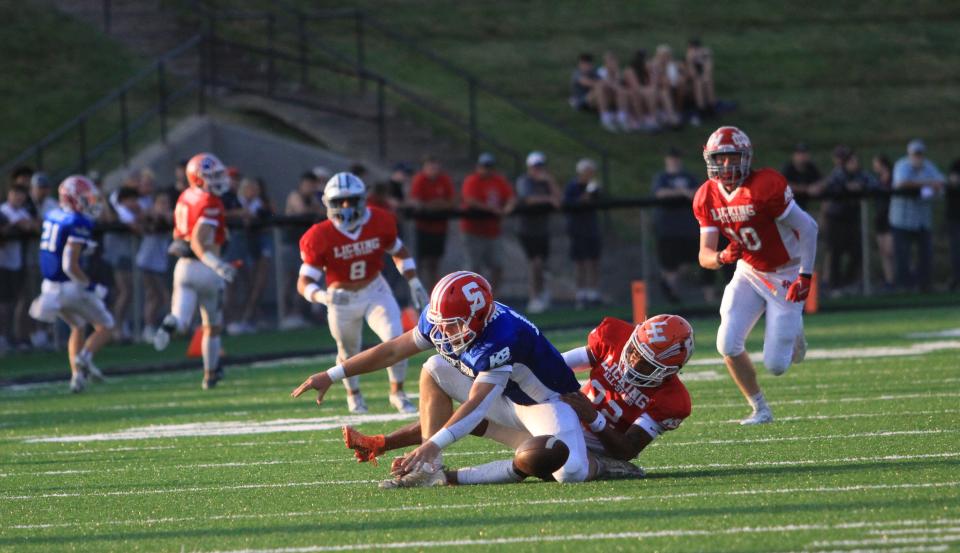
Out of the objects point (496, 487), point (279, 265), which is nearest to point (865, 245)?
point (279, 265)

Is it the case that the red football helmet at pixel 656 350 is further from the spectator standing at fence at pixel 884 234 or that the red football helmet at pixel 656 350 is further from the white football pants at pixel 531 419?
the spectator standing at fence at pixel 884 234

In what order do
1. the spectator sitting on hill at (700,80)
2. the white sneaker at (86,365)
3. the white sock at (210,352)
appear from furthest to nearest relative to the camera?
the spectator sitting on hill at (700,80), the white sneaker at (86,365), the white sock at (210,352)

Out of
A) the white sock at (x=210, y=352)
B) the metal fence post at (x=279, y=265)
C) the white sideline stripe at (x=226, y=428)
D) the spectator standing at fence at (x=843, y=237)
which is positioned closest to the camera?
the white sideline stripe at (x=226, y=428)

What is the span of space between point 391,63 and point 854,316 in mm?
12953

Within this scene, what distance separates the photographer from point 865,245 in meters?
21.1

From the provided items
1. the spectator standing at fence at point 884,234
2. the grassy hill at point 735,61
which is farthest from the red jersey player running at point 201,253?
the grassy hill at point 735,61

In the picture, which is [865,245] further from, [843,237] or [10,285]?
[10,285]

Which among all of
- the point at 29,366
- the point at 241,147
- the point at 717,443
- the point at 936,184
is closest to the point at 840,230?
the point at 936,184

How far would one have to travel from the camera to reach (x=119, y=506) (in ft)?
25.9

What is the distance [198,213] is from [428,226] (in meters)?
6.09

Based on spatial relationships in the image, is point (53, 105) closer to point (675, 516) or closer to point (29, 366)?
point (29, 366)

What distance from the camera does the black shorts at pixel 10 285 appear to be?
1797 centimetres

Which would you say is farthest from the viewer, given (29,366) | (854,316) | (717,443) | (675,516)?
(854,316)

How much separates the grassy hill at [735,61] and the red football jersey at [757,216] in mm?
15404
